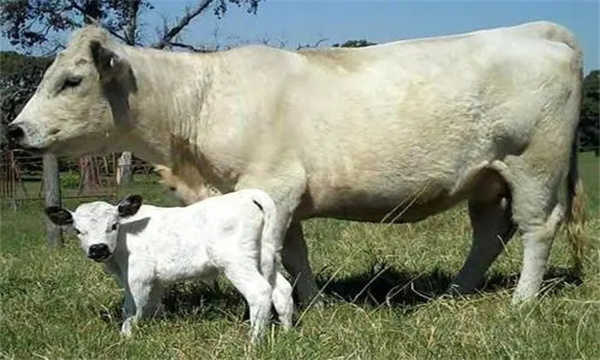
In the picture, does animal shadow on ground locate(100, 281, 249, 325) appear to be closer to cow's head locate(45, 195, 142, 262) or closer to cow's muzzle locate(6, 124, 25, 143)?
cow's head locate(45, 195, 142, 262)

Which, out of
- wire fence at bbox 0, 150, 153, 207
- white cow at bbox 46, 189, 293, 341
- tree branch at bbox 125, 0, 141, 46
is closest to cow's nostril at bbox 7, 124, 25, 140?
white cow at bbox 46, 189, 293, 341

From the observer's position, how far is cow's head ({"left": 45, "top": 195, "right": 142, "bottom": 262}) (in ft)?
17.1

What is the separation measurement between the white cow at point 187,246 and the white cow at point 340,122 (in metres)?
0.57

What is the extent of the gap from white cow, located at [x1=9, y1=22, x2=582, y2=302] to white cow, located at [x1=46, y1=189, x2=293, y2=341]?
1.86ft

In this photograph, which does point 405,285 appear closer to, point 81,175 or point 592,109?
point 81,175

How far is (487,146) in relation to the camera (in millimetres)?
6387

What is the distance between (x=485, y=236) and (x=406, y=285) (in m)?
0.89

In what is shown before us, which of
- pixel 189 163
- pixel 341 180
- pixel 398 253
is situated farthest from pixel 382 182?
pixel 398 253

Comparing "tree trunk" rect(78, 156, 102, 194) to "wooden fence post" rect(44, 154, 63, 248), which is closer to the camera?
"wooden fence post" rect(44, 154, 63, 248)

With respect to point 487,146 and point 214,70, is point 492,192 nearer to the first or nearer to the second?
point 487,146

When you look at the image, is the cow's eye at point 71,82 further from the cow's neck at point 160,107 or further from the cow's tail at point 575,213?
the cow's tail at point 575,213

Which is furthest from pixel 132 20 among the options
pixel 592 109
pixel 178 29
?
pixel 592 109

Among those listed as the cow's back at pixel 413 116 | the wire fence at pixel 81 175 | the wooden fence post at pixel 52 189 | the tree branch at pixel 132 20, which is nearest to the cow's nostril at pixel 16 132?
the cow's back at pixel 413 116

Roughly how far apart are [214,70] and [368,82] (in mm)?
986
